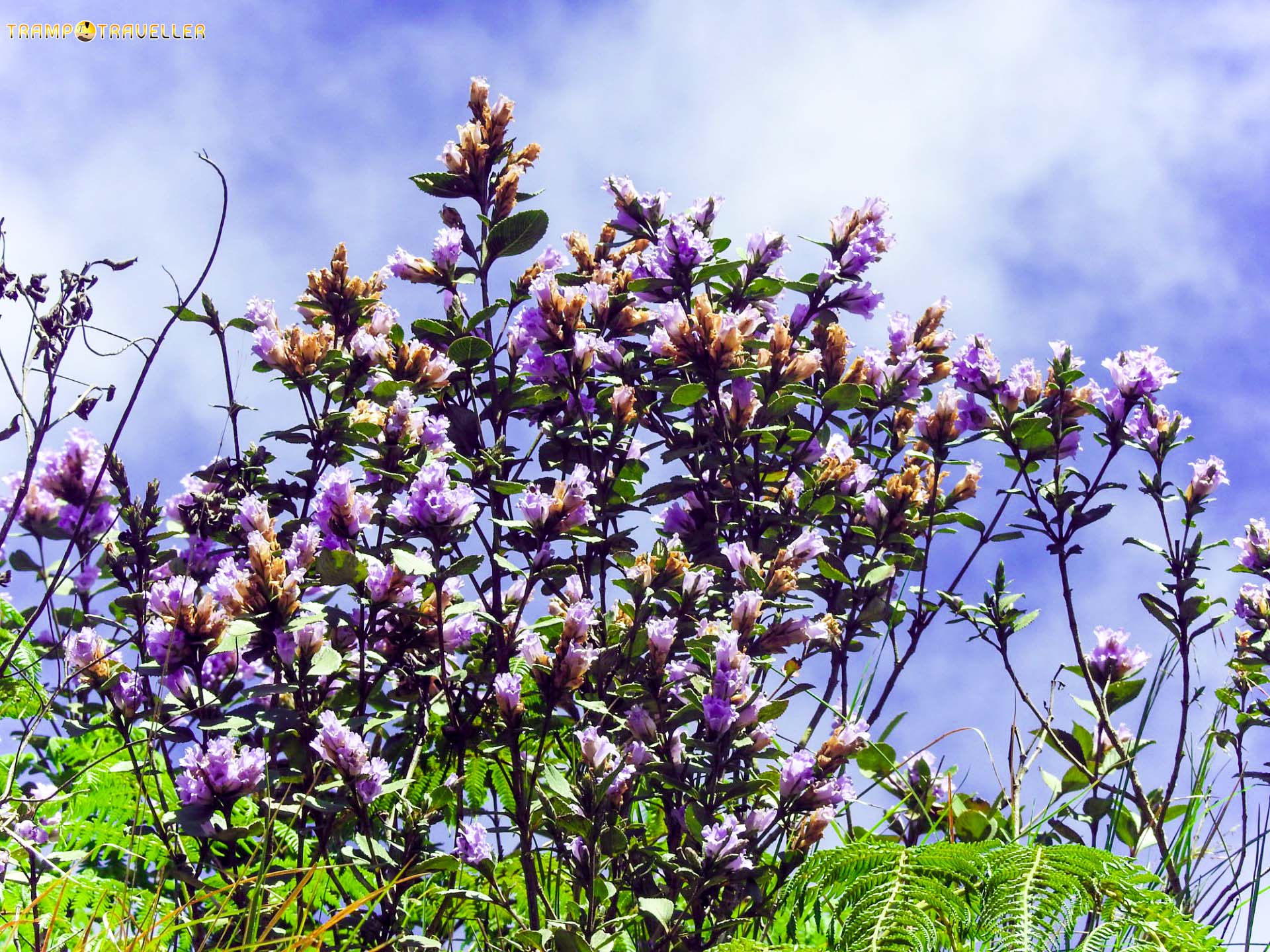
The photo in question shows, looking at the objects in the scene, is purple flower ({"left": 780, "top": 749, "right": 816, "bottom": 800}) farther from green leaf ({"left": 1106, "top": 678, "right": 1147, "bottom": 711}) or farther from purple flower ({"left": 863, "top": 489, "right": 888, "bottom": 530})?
green leaf ({"left": 1106, "top": 678, "right": 1147, "bottom": 711})

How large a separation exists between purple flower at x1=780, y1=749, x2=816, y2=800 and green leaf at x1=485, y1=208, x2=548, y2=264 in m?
1.70

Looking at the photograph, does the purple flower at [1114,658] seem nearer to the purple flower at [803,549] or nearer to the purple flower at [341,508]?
the purple flower at [803,549]

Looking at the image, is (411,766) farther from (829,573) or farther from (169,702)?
(829,573)

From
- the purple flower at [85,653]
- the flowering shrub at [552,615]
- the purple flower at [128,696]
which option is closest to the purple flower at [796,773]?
the flowering shrub at [552,615]

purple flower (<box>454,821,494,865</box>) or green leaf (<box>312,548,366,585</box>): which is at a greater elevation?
green leaf (<box>312,548,366,585</box>)

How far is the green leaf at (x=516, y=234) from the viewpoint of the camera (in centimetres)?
355

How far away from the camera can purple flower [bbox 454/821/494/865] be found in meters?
2.84

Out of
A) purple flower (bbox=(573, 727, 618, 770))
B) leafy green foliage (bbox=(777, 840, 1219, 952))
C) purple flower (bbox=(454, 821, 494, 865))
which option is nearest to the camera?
leafy green foliage (bbox=(777, 840, 1219, 952))

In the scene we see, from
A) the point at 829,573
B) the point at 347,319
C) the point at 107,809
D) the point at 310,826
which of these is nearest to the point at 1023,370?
the point at 829,573

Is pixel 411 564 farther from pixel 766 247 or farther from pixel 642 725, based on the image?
pixel 766 247

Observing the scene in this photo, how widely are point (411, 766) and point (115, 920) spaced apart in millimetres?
1027

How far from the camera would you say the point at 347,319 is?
3736 millimetres

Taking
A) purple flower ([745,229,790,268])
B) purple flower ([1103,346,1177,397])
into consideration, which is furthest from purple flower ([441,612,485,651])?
purple flower ([1103,346,1177,397])

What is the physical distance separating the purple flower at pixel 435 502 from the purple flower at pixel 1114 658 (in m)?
2.39
